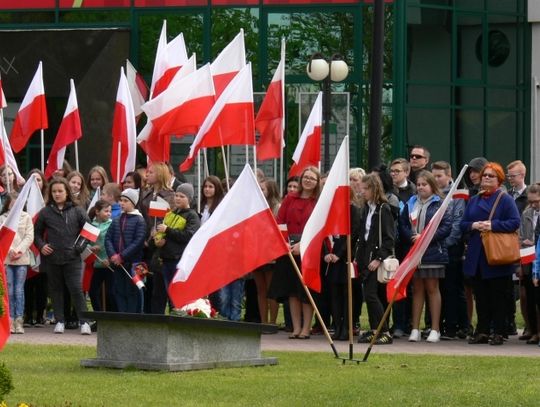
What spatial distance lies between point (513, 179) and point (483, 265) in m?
1.81

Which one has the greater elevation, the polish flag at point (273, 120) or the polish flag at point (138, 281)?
the polish flag at point (273, 120)

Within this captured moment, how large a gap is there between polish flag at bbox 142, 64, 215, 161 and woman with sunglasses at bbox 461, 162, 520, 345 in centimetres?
374

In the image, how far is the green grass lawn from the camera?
12.2 meters

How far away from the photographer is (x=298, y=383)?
1336cm

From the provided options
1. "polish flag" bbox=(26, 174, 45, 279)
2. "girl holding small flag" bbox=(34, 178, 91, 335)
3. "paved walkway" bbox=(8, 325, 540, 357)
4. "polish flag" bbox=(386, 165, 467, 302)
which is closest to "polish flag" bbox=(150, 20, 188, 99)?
"polish flag" bbox=(26, 174, 45, 279)

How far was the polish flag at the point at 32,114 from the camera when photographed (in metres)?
23.3

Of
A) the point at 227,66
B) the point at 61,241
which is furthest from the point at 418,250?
the point at 227,66

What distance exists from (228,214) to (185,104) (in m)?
5.97

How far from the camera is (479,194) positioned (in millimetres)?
17969

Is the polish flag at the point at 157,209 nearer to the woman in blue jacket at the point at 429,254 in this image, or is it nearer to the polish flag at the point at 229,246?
the woman in blue jacket at the point at 429,254

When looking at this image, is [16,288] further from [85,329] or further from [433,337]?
[433,337]

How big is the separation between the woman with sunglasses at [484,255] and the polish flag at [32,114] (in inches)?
302

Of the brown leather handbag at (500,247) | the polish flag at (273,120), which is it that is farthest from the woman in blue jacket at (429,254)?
the polish flag at (273,120)

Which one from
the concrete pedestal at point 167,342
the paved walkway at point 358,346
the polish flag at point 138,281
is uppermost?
the polish flag at point 138,281
